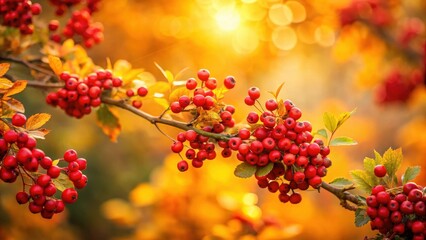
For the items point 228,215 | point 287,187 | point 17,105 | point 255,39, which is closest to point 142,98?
point 17,105

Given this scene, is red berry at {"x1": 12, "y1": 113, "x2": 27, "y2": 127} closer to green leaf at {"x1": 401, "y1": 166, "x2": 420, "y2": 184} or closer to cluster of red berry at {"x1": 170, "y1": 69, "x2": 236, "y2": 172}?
cluster of red berry at {"x1": 170, "y1": 69, "x2": 236, "y2": 172}

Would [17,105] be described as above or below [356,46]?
below

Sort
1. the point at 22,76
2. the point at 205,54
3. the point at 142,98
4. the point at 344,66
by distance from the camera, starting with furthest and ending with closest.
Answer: the point at 344,66
the point at 205,54
the point at 22,76
the point at 142,98

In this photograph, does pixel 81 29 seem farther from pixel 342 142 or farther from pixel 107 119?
pixel 342 142

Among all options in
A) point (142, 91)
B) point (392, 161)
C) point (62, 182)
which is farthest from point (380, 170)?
point (62, 182)

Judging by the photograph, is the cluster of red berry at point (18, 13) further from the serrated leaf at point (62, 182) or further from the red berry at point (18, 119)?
the serrated leaf at point (62, 182)

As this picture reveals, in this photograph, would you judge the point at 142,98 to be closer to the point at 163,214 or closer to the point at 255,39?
the point at 163,214

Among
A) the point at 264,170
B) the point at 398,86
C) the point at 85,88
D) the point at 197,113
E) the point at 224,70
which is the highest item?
the point at 224,70
